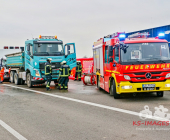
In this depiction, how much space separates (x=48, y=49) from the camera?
1734cm

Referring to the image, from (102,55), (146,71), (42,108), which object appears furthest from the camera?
(102,55)

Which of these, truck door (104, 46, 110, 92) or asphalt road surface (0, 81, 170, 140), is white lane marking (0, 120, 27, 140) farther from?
truck door (104, 46, 110, 92)

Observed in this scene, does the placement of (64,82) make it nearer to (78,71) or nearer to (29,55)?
(29,55)

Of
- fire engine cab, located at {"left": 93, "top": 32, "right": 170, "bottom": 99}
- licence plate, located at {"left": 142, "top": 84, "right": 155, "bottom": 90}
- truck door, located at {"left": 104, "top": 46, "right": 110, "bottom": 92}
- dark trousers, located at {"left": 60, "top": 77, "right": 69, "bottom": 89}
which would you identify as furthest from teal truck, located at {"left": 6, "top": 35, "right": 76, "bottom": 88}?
licence plate, located at {"left": 142, "top": 84, "right": 155, "bottom": 90}

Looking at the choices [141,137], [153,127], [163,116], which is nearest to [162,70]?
[163,116]

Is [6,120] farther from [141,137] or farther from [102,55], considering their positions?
[102,55]

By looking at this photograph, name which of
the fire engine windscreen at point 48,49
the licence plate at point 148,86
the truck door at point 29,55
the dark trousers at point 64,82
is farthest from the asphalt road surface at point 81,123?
the truck door at point 29,55

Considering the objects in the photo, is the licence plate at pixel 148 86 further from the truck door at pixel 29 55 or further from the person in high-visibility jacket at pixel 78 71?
the person in high-visibility jacket at pixel 78 71

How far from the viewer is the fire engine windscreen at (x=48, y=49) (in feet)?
56.2

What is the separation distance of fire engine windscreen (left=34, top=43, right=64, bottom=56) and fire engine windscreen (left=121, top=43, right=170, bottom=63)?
7526mm

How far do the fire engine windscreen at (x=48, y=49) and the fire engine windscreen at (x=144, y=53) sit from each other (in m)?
7.53

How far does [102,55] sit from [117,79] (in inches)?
115

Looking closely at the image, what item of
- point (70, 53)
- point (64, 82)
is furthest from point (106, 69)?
point (70, 53)

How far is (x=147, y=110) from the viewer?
8727mm
